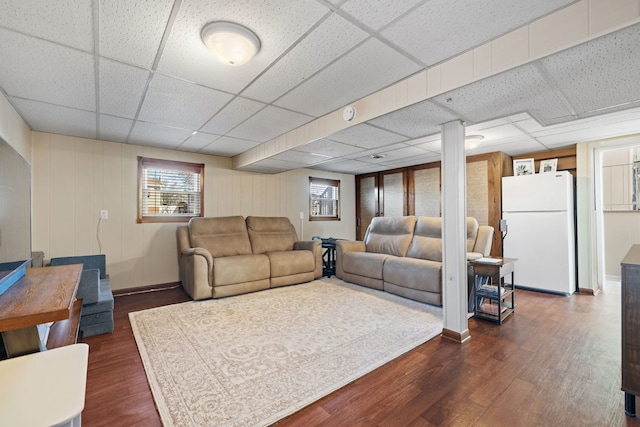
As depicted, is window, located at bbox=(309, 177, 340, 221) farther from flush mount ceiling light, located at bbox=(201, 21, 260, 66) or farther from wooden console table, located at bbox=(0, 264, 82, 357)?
wooden console table, located at bbox=(0, 264, 82, 357)

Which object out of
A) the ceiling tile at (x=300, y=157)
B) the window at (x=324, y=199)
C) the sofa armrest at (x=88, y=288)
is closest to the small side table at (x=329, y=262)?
the window at (x=324, y=199)

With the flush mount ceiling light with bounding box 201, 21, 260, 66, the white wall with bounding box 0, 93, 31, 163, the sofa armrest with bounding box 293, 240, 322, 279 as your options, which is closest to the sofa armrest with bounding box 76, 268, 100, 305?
the white wall with bounding box 0, 93, 31, 163

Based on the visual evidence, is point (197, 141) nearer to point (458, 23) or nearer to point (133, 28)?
point (133, 28)

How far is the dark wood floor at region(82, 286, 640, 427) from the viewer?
155 cm

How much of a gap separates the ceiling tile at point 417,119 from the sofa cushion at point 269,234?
9.16 feet

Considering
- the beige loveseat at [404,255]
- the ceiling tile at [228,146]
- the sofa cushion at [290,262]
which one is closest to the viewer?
the beige loveseat at [404,255]

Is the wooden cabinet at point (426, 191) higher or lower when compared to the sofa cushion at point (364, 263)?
higher

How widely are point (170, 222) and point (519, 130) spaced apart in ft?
16.5

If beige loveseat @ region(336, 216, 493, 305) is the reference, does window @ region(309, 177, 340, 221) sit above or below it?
above

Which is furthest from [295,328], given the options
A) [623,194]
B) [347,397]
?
[623,194]

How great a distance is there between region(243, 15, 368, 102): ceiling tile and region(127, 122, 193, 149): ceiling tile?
154 centimetres

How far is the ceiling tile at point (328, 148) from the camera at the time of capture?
3.46m

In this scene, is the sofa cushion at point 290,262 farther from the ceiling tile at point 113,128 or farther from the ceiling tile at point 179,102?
the ceiling tile at point 113,128

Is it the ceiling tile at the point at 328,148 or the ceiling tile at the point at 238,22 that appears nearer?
the ceiling tile at the point at 238,22
